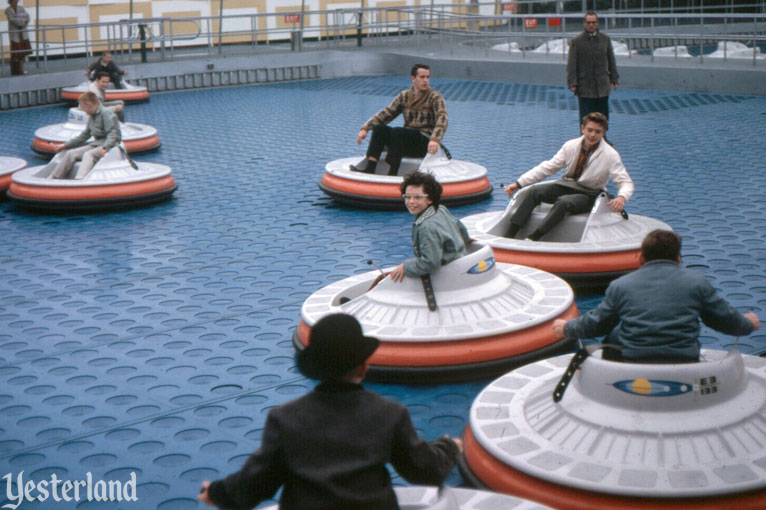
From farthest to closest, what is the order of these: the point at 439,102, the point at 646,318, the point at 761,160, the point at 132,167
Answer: the point at 761,160, the point at 132,167, the point at 439,102, the point at 646,318

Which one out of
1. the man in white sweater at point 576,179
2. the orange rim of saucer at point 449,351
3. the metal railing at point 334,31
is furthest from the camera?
the metal railing at point 334,31

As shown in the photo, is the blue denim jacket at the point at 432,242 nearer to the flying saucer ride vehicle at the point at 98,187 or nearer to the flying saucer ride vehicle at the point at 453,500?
the flying saucer ride vehicle at the point at 453,500

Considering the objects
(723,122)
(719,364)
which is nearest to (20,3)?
(723,122)

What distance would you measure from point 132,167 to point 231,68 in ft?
37.0

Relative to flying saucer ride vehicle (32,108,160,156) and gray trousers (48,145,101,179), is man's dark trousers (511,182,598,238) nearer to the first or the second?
gray trousers (48,145,101,179)

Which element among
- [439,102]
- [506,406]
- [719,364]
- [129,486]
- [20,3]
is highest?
[20,3]

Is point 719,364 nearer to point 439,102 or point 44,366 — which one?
point 44,366

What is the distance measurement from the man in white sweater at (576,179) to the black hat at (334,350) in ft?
13.5

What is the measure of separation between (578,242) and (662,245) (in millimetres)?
2826

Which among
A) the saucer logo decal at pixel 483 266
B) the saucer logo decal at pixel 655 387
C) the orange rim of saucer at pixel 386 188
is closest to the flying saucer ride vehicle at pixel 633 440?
the saucer logo decal at pixel 655 387

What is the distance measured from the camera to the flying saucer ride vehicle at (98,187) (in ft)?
28.3

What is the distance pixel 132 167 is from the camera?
9055 mm

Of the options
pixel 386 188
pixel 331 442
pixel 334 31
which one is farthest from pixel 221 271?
pixel 334 31

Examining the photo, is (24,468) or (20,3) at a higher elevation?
(20,3)
